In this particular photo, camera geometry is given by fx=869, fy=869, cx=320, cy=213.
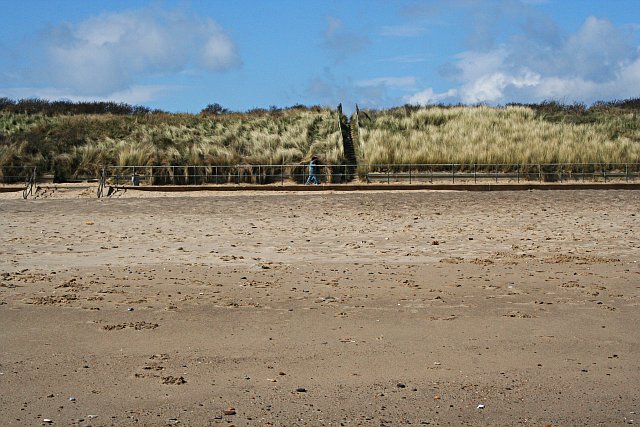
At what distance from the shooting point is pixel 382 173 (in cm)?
2841

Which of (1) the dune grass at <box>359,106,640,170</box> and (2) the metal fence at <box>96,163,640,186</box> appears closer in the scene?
(2) the metal fence at <box>96,163,640,186</box>

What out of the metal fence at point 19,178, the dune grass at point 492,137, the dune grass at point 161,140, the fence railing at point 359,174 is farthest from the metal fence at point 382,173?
the metal fence at point 19,178

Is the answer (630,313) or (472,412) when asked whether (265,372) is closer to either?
(472,412)

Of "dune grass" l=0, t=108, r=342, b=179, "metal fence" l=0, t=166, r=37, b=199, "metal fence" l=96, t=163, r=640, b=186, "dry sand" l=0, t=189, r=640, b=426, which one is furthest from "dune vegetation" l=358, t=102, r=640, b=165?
"dry sand" l=0, t=189, r=640, b=426

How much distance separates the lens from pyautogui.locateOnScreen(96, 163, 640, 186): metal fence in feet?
90.6

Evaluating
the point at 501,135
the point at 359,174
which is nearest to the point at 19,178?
the point at 359,174

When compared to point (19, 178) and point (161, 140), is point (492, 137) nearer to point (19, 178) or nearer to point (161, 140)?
point (161, 140)

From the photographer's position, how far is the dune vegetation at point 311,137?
3006cm

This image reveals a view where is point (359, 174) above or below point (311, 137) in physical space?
below

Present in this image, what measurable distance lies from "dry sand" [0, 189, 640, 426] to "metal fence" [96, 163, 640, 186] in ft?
34.9

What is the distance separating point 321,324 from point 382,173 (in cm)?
1980

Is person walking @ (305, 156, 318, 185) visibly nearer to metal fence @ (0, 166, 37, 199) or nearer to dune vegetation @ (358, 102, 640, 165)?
dune vegetation @ (358, 102, 640, 165)

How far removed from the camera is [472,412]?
20.9 ft

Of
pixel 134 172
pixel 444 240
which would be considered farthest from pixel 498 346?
pixel 134 172
